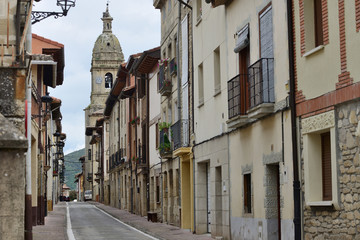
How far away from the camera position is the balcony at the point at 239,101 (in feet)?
60.6

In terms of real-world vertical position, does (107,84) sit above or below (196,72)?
above

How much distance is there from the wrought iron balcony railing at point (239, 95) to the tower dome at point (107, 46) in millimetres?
97213

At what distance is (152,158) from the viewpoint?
3941 centimetres

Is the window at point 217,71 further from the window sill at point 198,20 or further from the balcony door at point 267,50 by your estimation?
the balcony door at point 267,50

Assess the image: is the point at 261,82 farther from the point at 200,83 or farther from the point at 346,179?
the point at 200,83

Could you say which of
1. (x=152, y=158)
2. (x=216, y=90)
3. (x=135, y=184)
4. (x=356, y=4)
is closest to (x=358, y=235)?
(x=356, y=4)

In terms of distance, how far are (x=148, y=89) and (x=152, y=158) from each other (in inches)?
154

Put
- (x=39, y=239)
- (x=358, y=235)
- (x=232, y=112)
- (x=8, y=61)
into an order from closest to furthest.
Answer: (x=358, y=235) → (x=8, y=61) → (x=232, y=112) → (x=39, y=239)

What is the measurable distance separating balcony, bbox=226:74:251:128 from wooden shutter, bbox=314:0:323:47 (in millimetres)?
3909

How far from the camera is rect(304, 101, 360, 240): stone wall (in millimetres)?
12500

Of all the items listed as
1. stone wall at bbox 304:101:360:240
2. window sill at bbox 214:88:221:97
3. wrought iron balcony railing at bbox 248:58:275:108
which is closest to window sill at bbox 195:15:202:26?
window sill at bbox 214:88:221:97

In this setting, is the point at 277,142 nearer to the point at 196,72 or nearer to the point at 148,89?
the point at 196,72

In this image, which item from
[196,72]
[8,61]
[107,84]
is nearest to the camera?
Answer: [8,61]

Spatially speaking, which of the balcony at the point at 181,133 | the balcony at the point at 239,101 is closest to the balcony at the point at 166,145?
the balcony at the point at 181,133
